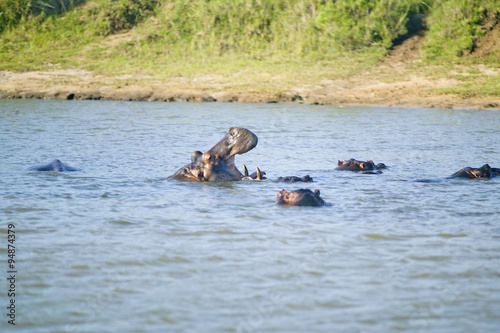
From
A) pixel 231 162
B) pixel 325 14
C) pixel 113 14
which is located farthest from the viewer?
pixel 113 14

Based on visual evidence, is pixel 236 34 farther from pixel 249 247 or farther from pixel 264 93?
pixel 249 247

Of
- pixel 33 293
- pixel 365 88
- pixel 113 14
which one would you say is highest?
pixel 113 14

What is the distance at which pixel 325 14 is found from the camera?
23.6 meters

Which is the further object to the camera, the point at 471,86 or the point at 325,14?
the point at 325,14

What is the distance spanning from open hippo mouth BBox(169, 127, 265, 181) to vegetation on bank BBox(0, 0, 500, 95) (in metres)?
12.5

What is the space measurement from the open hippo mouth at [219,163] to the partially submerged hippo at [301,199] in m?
1.07

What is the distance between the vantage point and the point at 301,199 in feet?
23.9

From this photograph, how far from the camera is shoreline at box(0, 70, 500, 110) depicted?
62.7ft

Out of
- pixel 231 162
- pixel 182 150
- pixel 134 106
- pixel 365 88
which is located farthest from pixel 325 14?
pixel 231 162

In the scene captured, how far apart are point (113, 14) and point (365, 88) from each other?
34.8 feet

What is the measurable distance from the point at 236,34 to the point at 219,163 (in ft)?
53.4

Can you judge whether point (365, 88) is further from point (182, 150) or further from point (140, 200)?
point (140, 200)

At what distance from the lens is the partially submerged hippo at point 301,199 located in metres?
7.28

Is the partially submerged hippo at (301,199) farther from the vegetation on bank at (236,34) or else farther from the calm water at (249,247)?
the vegetation on bank at (236,34)
